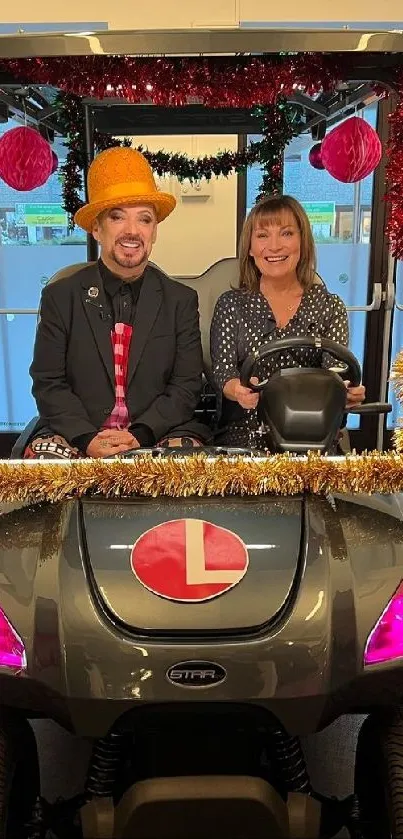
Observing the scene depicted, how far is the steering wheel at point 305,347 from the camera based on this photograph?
1761 millimetres

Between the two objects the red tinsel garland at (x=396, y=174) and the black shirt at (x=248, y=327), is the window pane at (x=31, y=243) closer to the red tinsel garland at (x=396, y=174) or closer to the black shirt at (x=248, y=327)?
the black shirt at (x=248, y=327)

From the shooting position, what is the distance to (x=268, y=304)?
7.97ft

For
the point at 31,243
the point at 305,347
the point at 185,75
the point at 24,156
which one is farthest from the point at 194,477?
the point at 31,243

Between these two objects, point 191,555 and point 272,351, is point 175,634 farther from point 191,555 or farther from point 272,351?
point 272,351

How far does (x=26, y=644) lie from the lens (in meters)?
1.26

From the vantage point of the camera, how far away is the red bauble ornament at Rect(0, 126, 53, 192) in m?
2.62

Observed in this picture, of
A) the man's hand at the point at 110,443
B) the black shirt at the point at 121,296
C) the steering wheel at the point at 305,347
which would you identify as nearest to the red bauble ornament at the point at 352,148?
the black shirt at the point at 121,296

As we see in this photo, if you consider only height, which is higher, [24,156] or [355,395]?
[24,156]

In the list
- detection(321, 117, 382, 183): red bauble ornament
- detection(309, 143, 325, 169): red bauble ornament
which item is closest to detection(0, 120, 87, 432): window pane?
detection(309, 143, 325, 169): red bauble ornament

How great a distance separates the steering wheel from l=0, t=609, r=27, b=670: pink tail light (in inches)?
28.9

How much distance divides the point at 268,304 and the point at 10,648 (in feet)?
4.79

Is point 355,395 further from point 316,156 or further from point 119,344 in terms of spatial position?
point 316,156

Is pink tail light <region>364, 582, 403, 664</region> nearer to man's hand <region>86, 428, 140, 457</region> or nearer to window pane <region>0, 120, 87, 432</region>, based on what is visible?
man's hand <region>86, 428, 140, 457</region>

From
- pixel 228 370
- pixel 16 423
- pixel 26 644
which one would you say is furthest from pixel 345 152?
pixel 16 423
